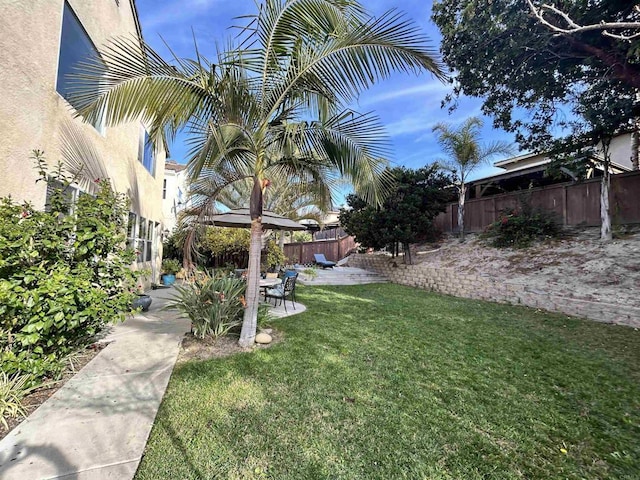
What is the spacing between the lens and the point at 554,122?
31.7 feet

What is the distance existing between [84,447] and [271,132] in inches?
170

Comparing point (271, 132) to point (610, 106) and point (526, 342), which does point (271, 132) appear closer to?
point (526, 342)

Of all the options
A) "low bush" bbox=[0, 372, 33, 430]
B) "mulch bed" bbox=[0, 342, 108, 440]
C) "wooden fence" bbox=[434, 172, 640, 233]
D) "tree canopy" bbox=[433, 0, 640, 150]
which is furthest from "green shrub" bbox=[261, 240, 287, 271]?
"low bush" bbox=[0, 372, 33, 430]

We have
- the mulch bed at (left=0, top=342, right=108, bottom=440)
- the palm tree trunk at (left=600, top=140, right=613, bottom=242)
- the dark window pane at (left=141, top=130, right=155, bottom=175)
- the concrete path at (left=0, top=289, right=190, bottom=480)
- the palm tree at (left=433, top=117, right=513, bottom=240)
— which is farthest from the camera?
the palm tree at (left=433, top=117, right=513, bottom=240)

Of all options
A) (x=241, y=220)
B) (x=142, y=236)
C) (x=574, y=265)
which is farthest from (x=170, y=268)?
(x=574, y=265)

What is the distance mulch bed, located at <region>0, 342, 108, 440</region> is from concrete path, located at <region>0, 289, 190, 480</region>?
0.26 feet

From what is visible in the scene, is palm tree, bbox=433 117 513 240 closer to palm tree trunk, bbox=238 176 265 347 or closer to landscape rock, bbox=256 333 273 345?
palm tree trunk, bbox=238 176 265 347

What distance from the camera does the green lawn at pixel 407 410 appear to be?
2.27 metres

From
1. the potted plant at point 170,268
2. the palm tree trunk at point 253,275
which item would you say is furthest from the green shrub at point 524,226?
the potted plant at point 170,268

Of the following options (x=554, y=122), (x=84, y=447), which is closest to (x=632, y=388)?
(x=84, y=447)

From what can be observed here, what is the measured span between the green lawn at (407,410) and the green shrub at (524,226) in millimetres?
6054

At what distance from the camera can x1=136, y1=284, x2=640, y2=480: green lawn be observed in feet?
7.43

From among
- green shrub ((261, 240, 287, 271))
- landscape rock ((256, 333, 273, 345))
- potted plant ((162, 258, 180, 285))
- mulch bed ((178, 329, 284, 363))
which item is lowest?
mulch bed ((178, 329, 284, 363))

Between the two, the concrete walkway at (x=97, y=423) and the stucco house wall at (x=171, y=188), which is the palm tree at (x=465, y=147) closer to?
the concrete walkway at (x=97, y=423)
